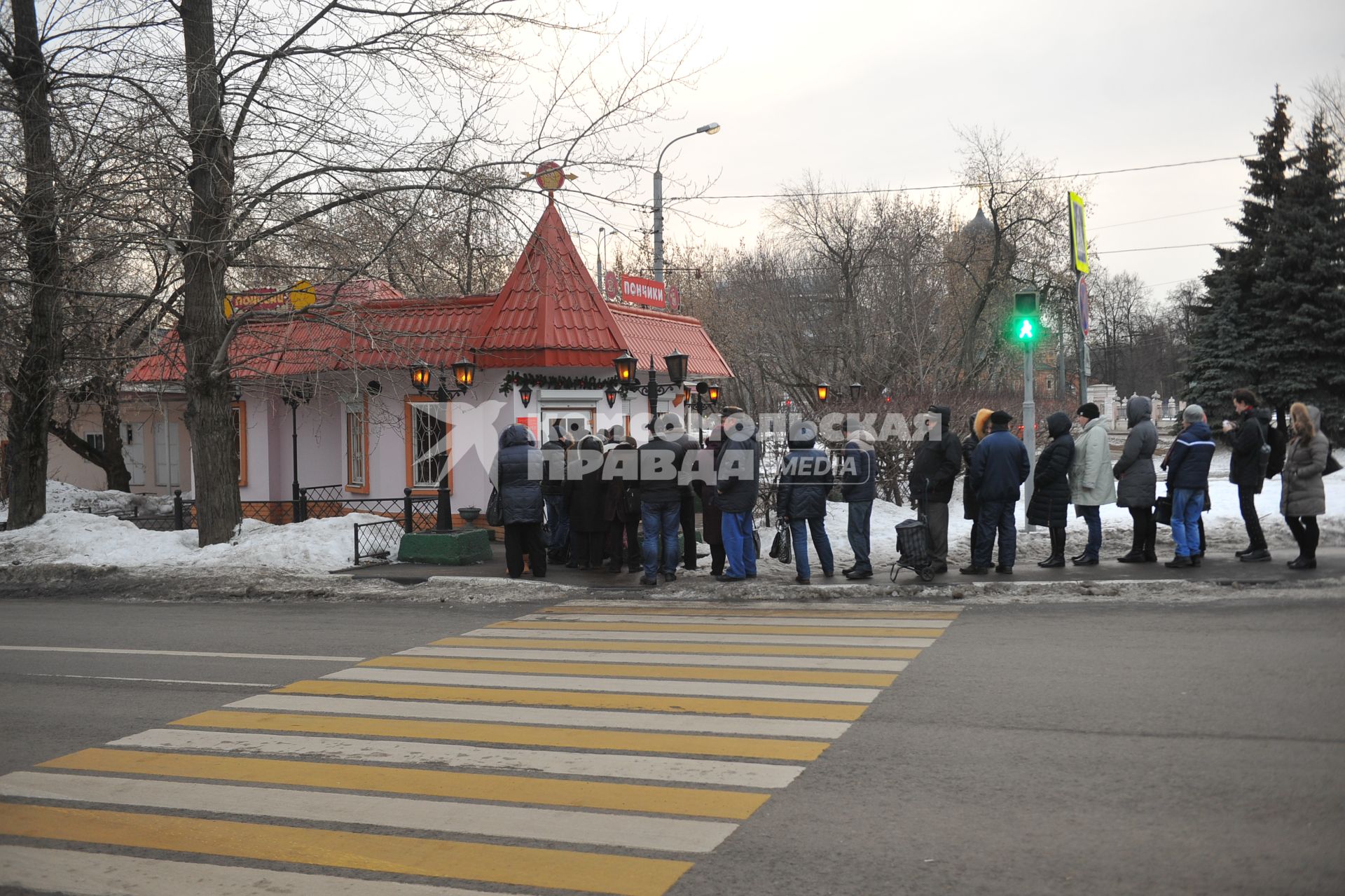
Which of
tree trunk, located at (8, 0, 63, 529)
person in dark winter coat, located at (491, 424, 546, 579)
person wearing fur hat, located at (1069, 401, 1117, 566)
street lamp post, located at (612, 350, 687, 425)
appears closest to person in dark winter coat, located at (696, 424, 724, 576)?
person in dark winter coat, located at (491, 424, 546, 579)

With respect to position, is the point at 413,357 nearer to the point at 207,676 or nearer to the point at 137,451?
the point at 207,676

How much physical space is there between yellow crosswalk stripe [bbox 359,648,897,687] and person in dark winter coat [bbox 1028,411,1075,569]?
19.6 feet

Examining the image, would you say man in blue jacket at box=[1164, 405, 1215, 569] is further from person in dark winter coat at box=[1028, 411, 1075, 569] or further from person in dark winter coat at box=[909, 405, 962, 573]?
person in dark winter coat at box=[909, 405, 962, 573]

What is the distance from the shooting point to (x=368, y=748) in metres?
6.19

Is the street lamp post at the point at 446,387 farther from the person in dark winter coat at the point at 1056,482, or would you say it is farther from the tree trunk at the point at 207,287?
the person in dark winter coat at the point at 1056,482

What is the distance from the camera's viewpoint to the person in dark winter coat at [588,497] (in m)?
13.8

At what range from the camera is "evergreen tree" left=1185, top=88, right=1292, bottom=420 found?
36625mm

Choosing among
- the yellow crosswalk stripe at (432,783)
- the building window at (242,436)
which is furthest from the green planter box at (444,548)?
the yellow crosswalk stripe at (432,783)

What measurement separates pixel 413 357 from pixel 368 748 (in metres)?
11.7

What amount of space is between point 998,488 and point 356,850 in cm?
927

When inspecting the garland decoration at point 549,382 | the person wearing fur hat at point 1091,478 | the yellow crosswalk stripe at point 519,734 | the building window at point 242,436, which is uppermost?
the garland decoration at point 549,382

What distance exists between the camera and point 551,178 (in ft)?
48.3

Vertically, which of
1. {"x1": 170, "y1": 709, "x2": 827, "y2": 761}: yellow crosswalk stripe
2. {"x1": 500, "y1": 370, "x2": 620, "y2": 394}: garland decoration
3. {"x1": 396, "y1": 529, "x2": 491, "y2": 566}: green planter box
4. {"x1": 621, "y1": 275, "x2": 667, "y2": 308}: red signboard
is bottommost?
{"x1": 170, "y1": 709, "x2": 827, "y2": 761}: yellow crosswalk stripe

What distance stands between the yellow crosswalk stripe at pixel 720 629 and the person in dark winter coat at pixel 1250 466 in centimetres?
523
